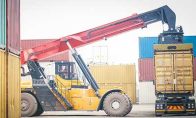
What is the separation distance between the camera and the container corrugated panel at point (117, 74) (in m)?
36.1

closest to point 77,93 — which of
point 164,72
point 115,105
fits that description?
point 115,105

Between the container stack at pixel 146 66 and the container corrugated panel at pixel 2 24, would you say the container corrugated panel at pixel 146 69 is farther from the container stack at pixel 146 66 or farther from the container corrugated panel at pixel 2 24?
the container corrugated panel at pixel 2 24

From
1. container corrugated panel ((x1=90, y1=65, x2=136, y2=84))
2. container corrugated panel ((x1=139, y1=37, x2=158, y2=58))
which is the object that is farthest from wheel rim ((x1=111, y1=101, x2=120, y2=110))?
container corrugated panel ((x1=90, y1=65, x2=136, y2=84))

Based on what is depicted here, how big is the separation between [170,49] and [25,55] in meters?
7.05

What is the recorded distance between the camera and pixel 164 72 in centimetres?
1909

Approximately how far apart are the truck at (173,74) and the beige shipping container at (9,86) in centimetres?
881

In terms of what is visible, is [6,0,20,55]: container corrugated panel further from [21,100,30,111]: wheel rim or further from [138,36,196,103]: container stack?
[138,36,196,103]: container stack

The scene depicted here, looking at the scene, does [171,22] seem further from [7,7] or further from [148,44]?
[148,44]

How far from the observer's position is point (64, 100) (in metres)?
19.2

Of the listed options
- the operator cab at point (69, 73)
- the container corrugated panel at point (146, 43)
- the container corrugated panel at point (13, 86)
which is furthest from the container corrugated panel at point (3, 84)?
the container corrugated panel at point (146, 43)

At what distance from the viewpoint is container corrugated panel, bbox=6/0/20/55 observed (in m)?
10.4

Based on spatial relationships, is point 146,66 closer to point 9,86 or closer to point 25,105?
point 25,105

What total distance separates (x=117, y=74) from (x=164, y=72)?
17167 millimetres

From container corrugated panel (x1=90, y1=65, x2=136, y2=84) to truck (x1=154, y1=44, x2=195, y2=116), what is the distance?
17.0 m
